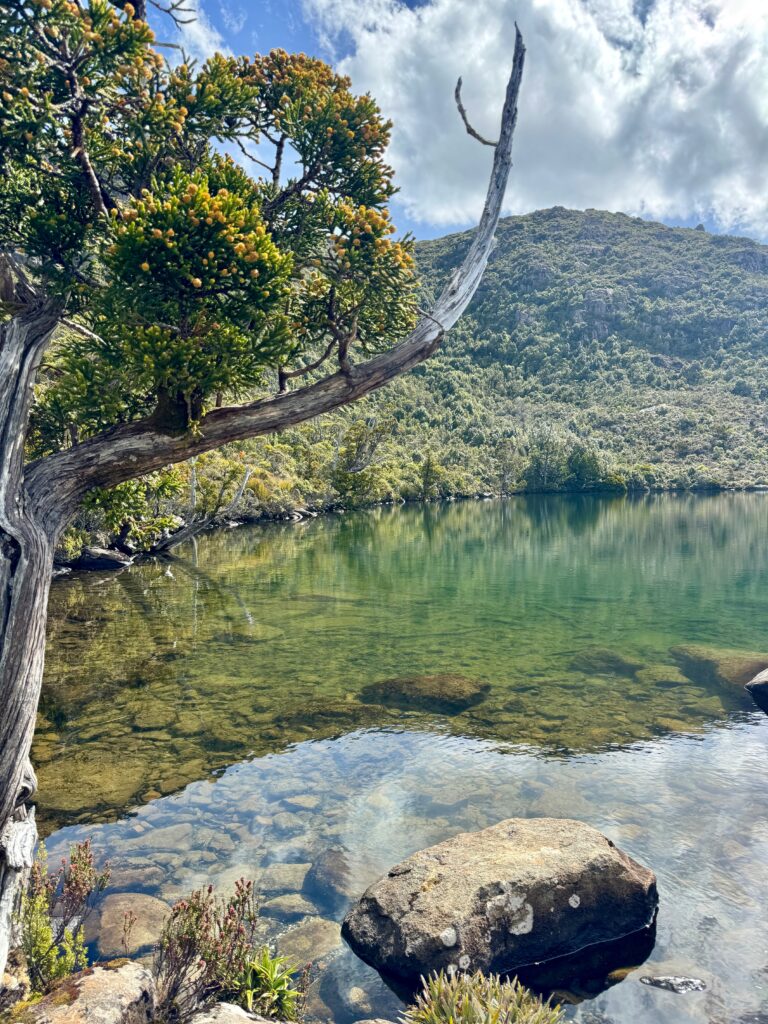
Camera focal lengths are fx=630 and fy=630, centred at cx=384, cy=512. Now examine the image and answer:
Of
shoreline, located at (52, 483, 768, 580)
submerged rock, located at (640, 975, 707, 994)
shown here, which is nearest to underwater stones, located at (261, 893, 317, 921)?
submerged rock, located at (640, 975, 707, 994)

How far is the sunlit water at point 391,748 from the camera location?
24.8 ft

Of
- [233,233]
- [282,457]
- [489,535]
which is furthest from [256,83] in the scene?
[282,457]

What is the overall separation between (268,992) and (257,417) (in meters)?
6.16

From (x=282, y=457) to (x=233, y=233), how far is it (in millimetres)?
69419

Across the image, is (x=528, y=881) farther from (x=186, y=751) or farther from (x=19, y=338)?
(x=19, y=338)

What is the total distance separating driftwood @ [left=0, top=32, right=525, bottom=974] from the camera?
20.1 ft

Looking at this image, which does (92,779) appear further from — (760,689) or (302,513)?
(302,513)

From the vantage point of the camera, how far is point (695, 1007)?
20.0ft

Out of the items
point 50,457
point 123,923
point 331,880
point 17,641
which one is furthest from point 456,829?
point 50,457

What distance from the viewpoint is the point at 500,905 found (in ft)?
21.8

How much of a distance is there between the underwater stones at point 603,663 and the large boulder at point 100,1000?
14.8m

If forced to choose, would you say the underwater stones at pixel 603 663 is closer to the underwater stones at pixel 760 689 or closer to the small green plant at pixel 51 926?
the underwater stones at pixel 760 689

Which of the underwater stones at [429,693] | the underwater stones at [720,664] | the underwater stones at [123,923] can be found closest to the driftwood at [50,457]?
the underwater stones at [123,923]

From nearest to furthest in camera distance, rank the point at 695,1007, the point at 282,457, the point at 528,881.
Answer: the point at 695,1007 → the point at 528,881 → the point at 282,457
